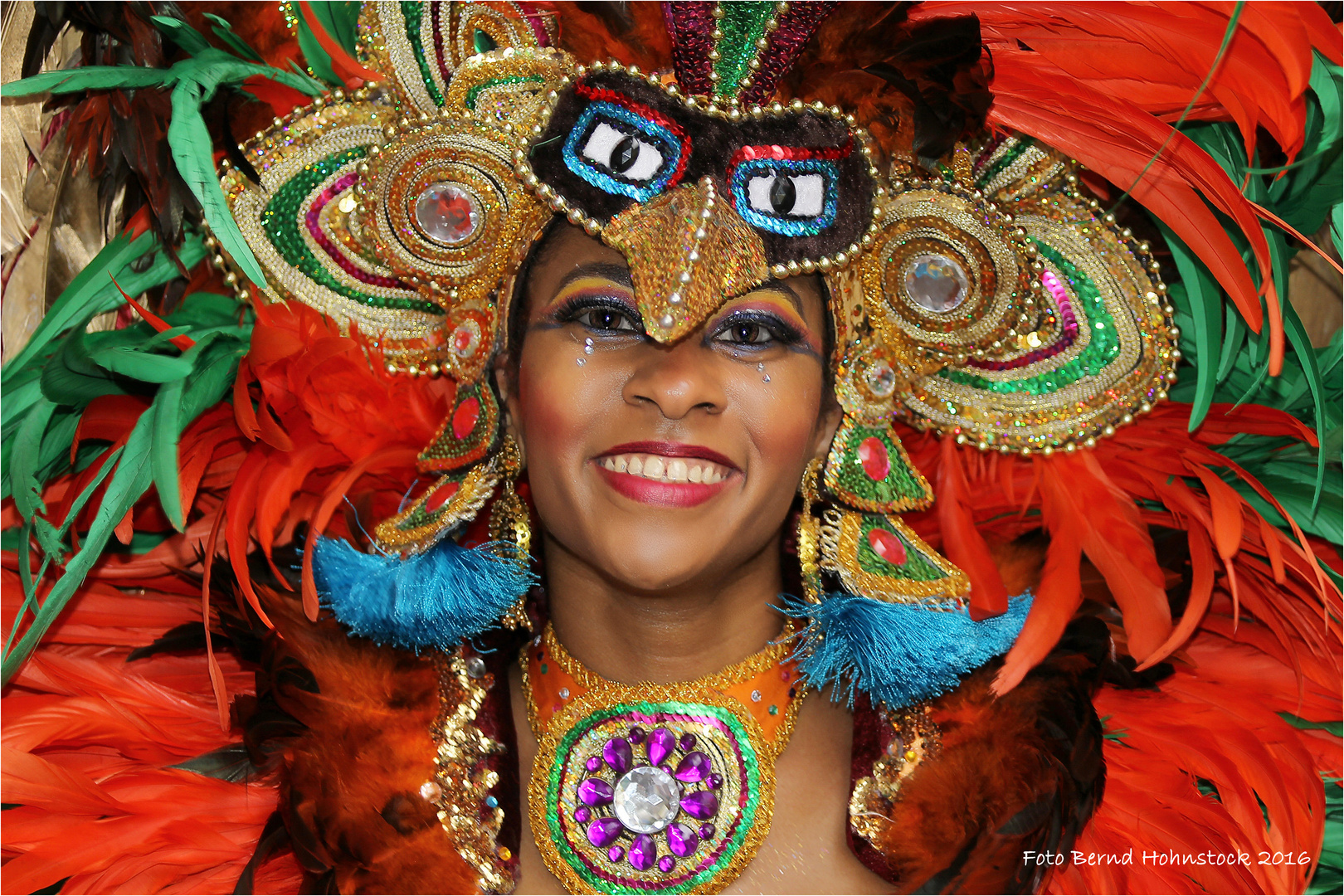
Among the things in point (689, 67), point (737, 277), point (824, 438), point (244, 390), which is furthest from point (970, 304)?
point (244, 390)

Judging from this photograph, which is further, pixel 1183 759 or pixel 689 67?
pixel 1183 759

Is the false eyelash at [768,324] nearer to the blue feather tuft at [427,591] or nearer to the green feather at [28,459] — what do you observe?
the blue feather tuft at [427,591]

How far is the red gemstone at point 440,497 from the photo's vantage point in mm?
2631

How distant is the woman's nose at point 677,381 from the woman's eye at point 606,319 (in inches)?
2.8

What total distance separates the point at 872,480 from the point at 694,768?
71 centimetres

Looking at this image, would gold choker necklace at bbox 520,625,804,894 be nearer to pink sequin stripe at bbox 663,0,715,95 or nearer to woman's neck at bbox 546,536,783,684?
woman's neck at bbox 546,536,783,684

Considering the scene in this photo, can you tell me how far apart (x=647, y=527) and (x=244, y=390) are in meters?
0.97

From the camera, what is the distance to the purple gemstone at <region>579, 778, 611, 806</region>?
2535mm

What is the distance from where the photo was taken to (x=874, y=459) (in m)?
2.64

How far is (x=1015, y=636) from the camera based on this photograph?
2.65 metres

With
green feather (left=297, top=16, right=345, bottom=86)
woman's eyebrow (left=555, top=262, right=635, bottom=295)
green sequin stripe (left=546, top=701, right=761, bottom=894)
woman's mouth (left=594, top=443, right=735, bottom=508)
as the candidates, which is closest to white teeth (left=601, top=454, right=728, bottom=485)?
woman's mouth (left=594, top=443, right=735, bottom=508)

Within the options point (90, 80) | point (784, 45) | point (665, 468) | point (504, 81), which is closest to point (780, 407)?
point (665, 468)

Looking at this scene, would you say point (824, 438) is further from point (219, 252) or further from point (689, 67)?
point (219, 252)

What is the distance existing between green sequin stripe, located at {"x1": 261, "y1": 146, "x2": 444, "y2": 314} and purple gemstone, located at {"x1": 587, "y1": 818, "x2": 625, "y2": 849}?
1.19 metres
